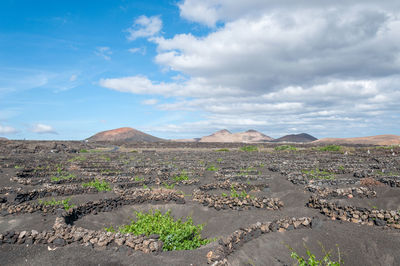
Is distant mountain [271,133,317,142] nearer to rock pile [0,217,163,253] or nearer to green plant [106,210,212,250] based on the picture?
green plant [106,210,212,250]

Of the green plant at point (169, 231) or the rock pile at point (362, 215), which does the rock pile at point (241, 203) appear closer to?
the green plant at point (169, 231)

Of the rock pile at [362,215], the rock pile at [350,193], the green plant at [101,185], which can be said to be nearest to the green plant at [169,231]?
the rock pile at [362,215]

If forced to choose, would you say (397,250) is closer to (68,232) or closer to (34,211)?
(68,232)

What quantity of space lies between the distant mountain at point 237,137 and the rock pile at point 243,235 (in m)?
148

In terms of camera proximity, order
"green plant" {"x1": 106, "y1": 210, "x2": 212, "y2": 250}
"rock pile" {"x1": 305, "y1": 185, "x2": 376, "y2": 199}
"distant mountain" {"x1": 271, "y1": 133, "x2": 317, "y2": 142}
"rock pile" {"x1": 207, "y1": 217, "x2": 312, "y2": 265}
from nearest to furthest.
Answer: "rock pile" {"x1": 207, "y1": 217, "x2": 312, "y2": 265} → "green plant" {"x1": 106, "y1": 210, "x2": 212, "y2": 250} → "rock pile" {"x1": 305, "y1": 185, "x2": 376, "y2": 199} → "distant mountain" {"x1": 271, "y1": 133, "x2": 317, "y2": 142}

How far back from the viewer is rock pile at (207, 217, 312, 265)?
7244 millimetres

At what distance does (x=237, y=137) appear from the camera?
563 feet

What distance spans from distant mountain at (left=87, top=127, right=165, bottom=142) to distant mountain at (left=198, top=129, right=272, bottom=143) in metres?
38.0

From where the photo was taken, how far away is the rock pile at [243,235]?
7.24 m

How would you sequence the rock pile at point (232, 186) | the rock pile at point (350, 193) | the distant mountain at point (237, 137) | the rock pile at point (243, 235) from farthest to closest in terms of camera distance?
the distant mountain at point (237, 137)
the rock pile at point (232, 186)
the rock pile at point (350, 193)
the rock pile at point (243, 235)

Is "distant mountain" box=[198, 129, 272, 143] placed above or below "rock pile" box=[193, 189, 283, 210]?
above

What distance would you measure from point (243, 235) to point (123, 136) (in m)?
139

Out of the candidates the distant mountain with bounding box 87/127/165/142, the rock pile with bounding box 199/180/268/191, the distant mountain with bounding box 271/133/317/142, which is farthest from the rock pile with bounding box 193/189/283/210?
the distant mountain with bounding box 271/133/317/142

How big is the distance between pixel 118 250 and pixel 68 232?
219 cm
